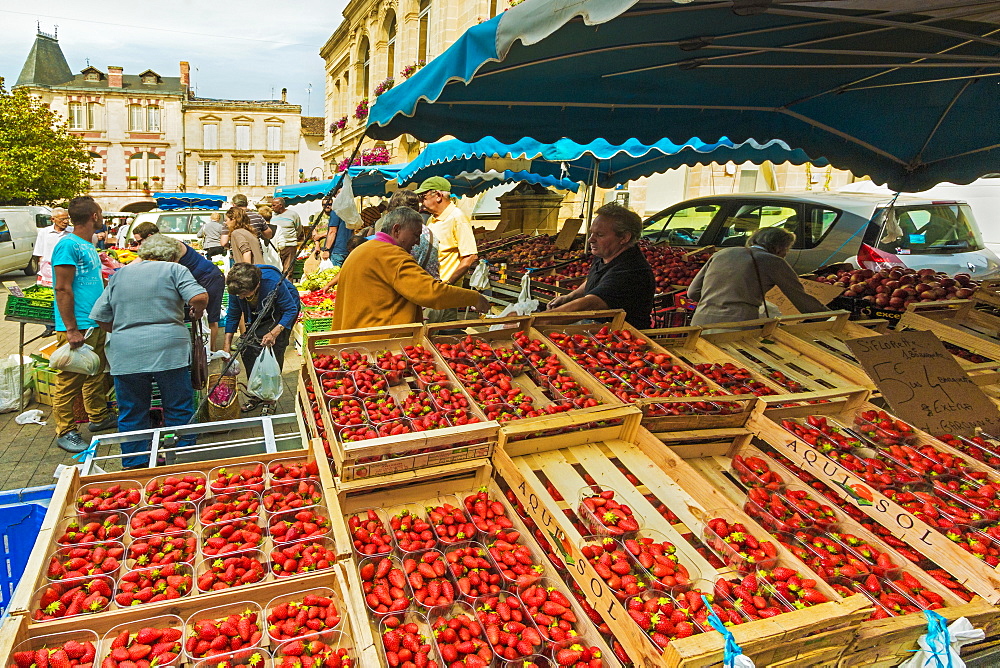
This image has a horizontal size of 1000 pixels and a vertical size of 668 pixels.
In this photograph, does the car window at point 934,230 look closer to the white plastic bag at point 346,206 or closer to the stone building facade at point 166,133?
the white plastic bag at point 346,206

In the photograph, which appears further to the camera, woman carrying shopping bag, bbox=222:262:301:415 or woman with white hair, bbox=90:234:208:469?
woman carrying shopping bag, bbox=222:262:301:415

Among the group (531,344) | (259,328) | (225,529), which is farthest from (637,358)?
(259,328)

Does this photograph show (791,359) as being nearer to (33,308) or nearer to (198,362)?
(198,362)

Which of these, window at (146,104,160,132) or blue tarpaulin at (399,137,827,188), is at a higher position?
window at (146,104,160,132)

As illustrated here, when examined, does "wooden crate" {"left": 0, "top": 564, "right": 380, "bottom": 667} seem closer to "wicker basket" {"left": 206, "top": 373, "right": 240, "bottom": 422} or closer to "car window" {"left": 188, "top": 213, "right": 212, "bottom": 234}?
"wicker basket" {"left": 206, "top": 373, "right": 240, "bottom": 422}

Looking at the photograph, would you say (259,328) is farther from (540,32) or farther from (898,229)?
(898,229)

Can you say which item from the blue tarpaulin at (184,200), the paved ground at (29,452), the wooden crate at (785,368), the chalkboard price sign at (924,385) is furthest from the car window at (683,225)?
the blue tarpaulin at (184,200)

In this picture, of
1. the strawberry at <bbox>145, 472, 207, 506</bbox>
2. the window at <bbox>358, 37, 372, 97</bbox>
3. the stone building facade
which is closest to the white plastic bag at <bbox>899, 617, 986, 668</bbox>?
the strawberry at <bbox>145, 472, 207, 506</bbox>

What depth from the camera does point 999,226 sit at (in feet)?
38.3

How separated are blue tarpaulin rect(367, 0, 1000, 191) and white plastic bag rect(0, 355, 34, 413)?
447 centimetres

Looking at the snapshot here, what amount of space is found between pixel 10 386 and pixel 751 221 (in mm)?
8868

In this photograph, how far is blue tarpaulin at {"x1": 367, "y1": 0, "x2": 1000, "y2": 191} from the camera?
111 inches

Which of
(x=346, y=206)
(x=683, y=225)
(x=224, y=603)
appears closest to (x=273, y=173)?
(x=346, y=206)

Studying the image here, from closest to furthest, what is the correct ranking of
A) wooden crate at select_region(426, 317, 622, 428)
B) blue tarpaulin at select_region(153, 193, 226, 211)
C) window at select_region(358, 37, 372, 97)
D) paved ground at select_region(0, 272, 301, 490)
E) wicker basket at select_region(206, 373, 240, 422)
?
wooden crate at select_region(426, 317, 622, 428) → paved ground at select_region(0, 272, 301, 490) → wicker basket at select_region(206, 373, 240, 422) → blue tarpaulin at select_region(153, 193, 226, 211) → window at select_region(358, 37, 372, 97)
